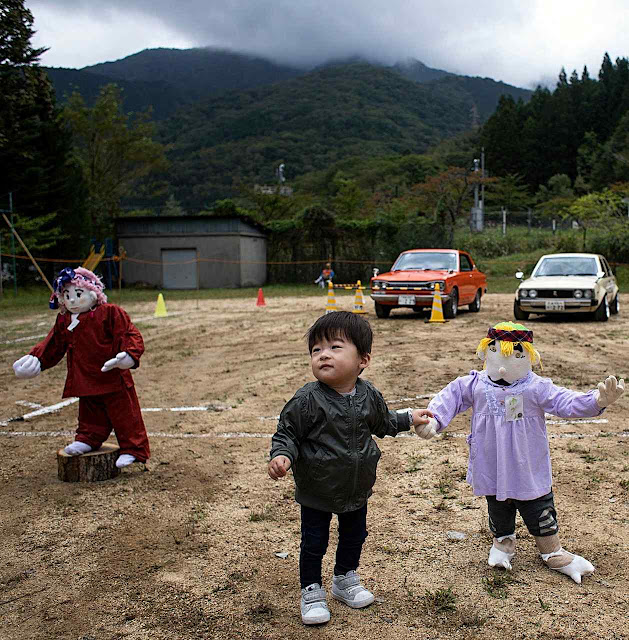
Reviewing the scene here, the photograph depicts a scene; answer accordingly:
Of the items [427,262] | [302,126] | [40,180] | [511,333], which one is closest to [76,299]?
[511,333]

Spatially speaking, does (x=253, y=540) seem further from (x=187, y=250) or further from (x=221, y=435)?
(x=187, y=250)

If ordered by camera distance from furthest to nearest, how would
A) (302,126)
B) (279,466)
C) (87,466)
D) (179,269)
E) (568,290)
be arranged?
(302,126) < (179,269) < (568,290) < (87,466) < (279,466)

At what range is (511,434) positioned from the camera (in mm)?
3223

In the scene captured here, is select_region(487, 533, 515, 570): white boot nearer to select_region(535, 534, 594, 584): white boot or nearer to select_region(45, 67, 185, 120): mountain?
select_region(535, 534, 594, 584): white boot

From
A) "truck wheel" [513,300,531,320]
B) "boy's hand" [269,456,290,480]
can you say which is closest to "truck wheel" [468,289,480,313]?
"truck wheel" [513,300,531,320]

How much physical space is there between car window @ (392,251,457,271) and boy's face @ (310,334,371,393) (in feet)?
41.9

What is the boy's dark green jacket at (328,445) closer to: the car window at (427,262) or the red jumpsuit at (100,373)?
the red jumpsuit at (100,373)

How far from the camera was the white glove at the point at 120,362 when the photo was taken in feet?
15.9

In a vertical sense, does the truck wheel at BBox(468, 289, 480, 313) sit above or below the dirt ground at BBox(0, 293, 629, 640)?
above

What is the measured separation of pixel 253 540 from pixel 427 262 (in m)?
12.5

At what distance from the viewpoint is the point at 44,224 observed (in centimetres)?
3102

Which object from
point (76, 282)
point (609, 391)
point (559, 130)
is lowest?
point (609, 391)

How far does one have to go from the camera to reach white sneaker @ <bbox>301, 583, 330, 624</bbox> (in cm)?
291

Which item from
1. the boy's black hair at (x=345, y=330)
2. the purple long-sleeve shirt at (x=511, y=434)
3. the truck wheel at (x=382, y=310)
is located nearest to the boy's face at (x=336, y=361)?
the boy's black hair at (x=345, y=330)
